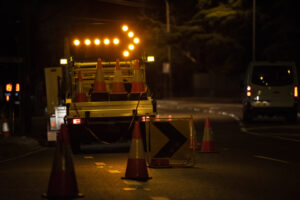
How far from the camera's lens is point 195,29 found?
54.7 m

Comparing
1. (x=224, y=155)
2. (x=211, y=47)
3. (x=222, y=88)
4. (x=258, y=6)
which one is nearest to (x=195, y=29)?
(x=211, y=47)

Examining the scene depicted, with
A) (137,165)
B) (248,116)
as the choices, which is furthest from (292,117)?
(137,165)

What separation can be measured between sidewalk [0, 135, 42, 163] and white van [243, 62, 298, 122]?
9.85 metres

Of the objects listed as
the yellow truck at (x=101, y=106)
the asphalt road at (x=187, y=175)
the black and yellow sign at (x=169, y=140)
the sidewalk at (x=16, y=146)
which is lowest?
the asphalt road at (x=187, y=175)

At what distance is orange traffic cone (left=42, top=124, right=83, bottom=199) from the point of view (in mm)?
9789

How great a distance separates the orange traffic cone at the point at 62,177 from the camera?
9.79 meters

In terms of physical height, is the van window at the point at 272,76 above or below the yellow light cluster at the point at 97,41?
below

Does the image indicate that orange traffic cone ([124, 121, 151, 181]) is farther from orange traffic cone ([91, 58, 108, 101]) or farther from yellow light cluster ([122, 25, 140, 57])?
yellow light cluster ([122, 25, 140, 57])

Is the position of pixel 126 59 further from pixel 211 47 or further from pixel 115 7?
pixel 115 7

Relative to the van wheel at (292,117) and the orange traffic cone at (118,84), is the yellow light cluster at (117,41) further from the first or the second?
the van wheel at (292,117)

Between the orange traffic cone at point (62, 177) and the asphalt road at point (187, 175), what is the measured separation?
0.36 meters

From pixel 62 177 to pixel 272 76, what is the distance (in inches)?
728

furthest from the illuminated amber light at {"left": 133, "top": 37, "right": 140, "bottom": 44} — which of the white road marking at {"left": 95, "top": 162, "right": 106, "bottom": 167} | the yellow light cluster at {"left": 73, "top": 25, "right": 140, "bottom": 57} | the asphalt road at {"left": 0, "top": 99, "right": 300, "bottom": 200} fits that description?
the white road marking at {"left": 95, "top": 162, "right": 106, "bottom": 167}

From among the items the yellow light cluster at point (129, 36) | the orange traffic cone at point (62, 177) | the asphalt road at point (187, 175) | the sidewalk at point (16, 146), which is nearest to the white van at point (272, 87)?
the asphalt road at point (187, 175)
